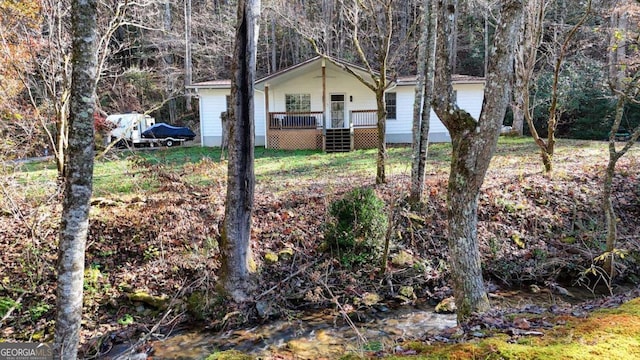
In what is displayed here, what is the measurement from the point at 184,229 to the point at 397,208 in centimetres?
423

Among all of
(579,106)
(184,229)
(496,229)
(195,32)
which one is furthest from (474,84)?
(195,32)

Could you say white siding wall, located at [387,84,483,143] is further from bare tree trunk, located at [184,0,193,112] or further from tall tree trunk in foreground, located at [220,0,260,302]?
tall tree trunk in foreground, located at [220,0,260,302]

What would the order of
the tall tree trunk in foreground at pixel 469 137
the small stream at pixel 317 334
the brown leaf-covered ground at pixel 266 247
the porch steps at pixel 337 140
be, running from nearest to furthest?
the tall tree trunk in foreground at pixel 469 137, the small stream at pixel 317 334, the brown leaf-covered ground at pixel 266 247, the porch steps at pixel 337 140

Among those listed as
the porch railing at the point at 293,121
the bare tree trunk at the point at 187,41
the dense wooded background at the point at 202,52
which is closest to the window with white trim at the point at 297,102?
the porch railing at the point at 293,121

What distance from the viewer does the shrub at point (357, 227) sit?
7055mm

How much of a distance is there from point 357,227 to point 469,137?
387 centimetres

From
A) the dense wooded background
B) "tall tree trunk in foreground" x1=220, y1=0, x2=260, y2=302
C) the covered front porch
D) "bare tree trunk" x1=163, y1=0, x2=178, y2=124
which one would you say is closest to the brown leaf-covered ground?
"tall tree trunk in foreground" x1=220, y1=0, x2=260, y2=302

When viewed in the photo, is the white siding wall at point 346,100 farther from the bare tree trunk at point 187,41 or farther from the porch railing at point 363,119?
the bare tree trunk at point 187,41

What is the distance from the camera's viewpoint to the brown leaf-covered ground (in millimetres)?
6008

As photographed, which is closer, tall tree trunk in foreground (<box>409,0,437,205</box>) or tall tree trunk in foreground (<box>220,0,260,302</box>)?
tall tree trunk in foreground (<box>220,0,260,302</box>)

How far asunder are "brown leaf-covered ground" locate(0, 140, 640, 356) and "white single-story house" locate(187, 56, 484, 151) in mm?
9034

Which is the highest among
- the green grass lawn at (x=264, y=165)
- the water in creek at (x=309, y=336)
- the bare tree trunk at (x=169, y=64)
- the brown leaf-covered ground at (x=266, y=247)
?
the bare tree trunk at (x=169, y=64)

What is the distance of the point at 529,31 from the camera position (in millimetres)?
9273

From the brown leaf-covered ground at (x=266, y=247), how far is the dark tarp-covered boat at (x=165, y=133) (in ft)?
40.0
